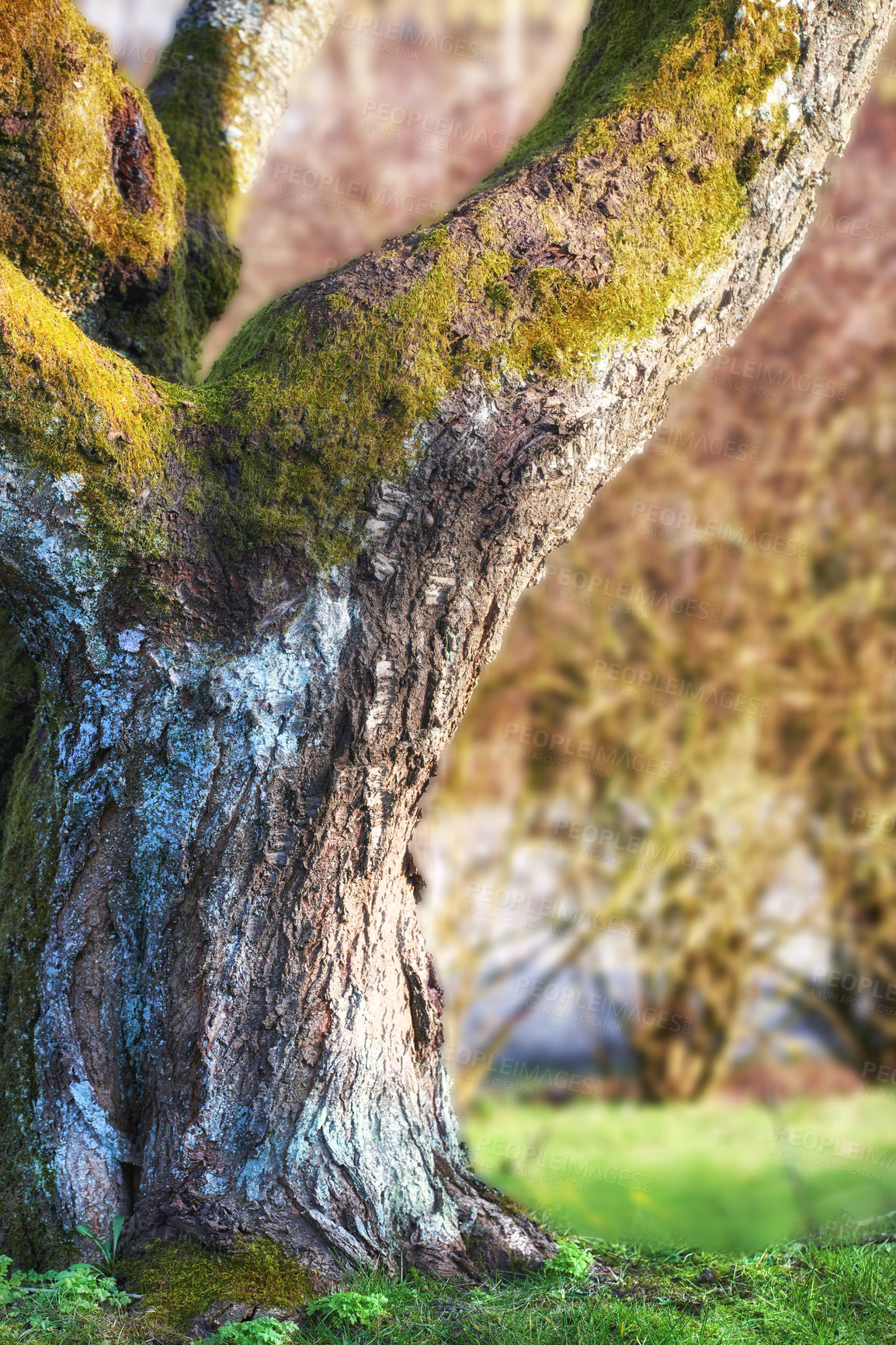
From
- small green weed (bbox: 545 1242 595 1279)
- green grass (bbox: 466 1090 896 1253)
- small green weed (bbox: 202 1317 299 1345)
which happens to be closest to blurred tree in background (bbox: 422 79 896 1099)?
green grass (bbox: 466 1090 896 1253)

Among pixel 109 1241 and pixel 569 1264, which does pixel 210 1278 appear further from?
pixel 569 1264

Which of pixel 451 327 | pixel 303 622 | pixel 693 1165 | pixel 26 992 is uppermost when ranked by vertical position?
pixel 451 327

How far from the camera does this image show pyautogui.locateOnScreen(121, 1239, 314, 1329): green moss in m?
2.04

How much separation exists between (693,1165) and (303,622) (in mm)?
3798

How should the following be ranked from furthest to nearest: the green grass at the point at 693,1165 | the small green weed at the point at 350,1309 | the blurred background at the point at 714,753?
the blurred background at the point at 714,753
the green grass at the point at 693,1165
the small green weed at the point at 350,1309

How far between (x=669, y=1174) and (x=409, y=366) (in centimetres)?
386

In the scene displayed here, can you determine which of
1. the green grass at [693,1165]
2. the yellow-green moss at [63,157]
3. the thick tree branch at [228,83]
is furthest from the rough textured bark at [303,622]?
the thick tree branch at [228,83]

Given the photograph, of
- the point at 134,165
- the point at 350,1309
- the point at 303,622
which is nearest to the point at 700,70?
the point at 134,165

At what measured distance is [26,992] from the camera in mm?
2336

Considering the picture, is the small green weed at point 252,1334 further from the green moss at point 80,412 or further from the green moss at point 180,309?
the green moss at point 180,309

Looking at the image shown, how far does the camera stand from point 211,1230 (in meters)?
2.15

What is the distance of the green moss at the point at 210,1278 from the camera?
2.04m

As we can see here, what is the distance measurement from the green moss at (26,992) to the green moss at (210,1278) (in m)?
0.24

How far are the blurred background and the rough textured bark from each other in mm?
3709
